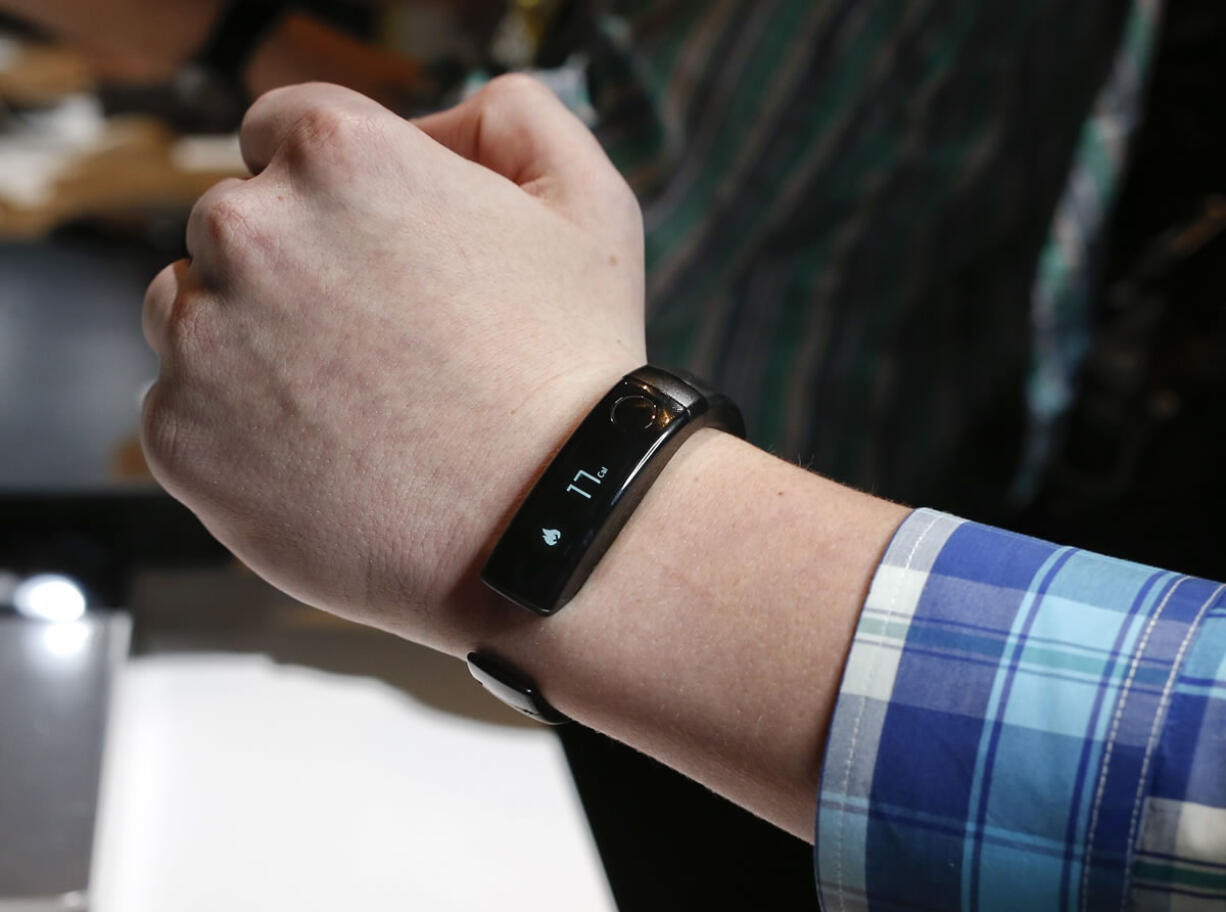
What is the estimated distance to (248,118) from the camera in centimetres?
50

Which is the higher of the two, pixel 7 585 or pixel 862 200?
pixel 862 200

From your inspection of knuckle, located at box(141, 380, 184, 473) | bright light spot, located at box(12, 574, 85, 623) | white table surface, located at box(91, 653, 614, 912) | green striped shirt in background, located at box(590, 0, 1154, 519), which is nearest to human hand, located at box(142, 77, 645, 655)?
knuckle, located at box(141, 380, 184, 473)

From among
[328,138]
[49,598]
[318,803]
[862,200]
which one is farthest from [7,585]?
[862,200]

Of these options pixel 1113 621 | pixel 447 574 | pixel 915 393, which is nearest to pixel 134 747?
pixel 447 574

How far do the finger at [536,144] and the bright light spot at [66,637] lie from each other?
34 centimetres

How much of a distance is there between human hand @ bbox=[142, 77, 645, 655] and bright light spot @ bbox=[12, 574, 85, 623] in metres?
0.22

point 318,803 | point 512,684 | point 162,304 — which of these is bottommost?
point 318,803

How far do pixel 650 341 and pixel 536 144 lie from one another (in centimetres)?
41

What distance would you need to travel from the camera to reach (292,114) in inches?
18.9

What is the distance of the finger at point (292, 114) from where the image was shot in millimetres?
464

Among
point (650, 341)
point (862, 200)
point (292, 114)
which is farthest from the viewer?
point (862, 200)

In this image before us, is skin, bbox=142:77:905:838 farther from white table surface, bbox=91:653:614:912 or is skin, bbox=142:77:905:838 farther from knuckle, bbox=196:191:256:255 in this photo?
white table surface, bbox=91:653:614:912

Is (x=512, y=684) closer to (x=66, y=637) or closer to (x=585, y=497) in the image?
(x=585, y=497)

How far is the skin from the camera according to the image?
1.29 ft
